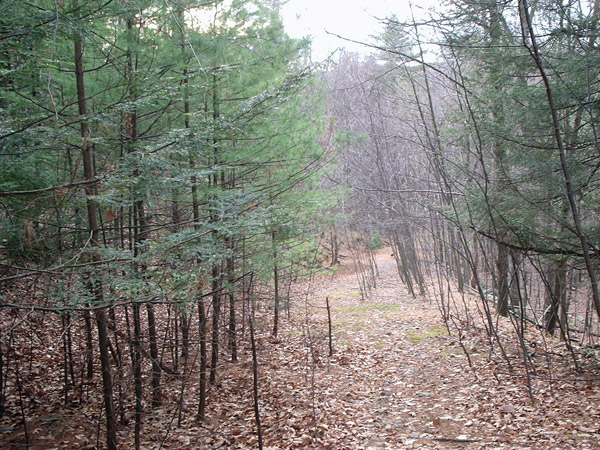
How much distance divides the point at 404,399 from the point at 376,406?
483 millimetres

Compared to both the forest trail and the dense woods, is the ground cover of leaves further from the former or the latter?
the dense woods

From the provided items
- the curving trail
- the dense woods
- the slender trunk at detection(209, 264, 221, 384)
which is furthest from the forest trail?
the slender trunk at detection(209, 264, 221, 384)

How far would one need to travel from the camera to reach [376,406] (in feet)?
23.2

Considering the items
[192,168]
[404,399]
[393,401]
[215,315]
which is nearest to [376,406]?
[393,401]

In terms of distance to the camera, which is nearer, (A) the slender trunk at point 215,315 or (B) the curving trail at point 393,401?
(B) the curving trail at point 393,401

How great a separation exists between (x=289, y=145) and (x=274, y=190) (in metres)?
0.94

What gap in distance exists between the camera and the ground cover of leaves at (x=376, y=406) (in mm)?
5309

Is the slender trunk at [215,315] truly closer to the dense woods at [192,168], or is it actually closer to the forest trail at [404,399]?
the dense woods at [192,168]

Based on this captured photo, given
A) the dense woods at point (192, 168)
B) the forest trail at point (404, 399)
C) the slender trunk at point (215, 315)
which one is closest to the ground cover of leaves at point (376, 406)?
the forest trail at point (404, 399)

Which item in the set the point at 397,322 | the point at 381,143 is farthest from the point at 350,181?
the point at 397,322

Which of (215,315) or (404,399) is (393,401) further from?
(215,315)

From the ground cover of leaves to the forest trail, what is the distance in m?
0.02

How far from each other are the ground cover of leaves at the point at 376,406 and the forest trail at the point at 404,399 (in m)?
0.02

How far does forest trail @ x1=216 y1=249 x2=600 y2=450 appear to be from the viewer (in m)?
5.21
